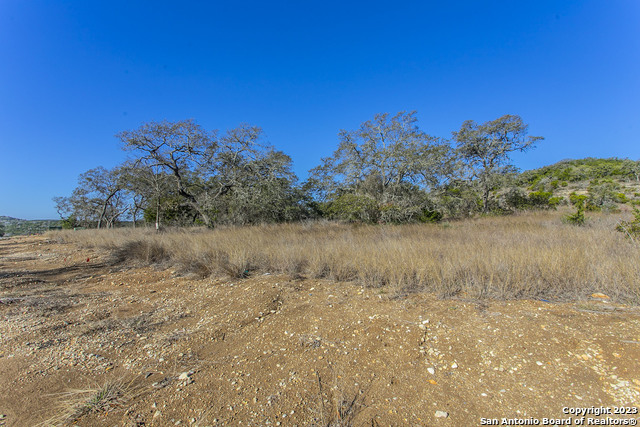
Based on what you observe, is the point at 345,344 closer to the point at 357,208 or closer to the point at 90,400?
the point at 90,400

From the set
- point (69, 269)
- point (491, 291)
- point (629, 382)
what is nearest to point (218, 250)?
point (69, 269)

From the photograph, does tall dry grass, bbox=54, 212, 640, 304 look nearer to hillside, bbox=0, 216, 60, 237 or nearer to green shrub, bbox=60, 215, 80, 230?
green shrub, bbox=60, 215, 80, 230

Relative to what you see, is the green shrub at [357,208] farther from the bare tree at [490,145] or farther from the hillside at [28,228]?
the hillside at [28,228]

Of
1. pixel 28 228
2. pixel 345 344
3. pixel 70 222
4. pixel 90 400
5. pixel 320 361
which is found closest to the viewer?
pixel 90 400

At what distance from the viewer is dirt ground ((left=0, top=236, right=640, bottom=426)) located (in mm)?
1863

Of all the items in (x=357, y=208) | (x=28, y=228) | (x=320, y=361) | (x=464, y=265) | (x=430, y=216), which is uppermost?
(x=357, y=208)

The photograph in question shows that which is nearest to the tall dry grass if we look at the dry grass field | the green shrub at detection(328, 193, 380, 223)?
the dry grass field

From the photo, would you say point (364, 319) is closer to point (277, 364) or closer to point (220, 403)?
point (277, 364)

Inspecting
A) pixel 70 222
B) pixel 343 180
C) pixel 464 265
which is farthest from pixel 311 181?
pixel 70 222

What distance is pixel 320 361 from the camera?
8.00ft

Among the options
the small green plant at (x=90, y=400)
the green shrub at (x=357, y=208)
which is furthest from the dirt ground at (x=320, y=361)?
the green shrub at (x=357, y=208)

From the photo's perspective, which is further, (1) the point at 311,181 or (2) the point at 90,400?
(1) the point at 311,181

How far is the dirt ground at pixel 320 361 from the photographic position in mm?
1863

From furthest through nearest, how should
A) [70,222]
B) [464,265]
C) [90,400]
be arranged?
[70,222], [464,265], [90,400]
